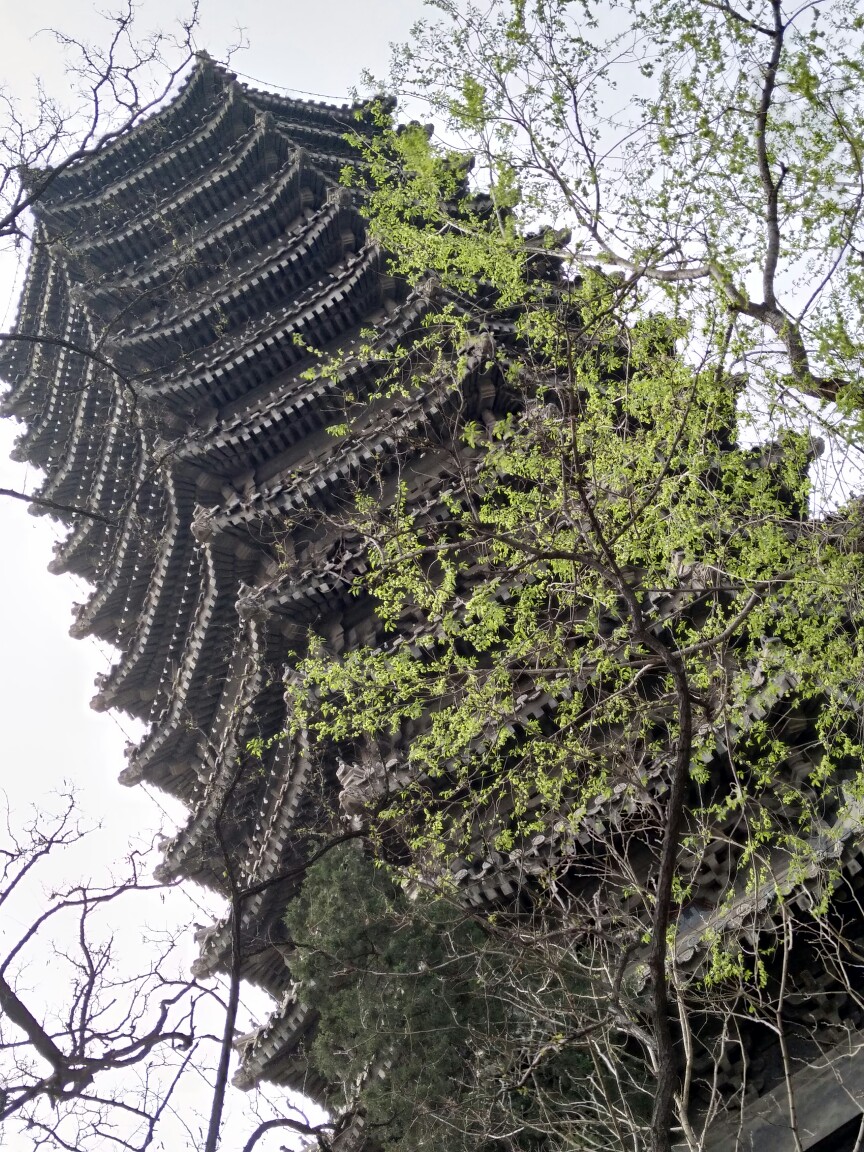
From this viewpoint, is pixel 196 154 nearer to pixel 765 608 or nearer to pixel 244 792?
pixel 244 792

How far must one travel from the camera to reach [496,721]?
9.68 m

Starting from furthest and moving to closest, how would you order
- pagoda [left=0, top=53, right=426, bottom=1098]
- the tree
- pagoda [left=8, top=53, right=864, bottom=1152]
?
pagoda [left=0, top=53, right=426, bottom=1098]
pagoda [left=8, top=53, right=864, bottom=1152]
the tree

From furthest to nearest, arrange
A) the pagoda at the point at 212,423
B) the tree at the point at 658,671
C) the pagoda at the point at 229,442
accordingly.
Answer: the pagoda at the point at 212,423 < the pagoda at the point at 229,442 < the tree at the point at 658,671

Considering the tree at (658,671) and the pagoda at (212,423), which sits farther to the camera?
the pagoda at (212,423)

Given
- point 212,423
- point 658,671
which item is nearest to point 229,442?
point 212,423

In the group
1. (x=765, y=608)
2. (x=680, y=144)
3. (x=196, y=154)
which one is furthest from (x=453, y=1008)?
(x=196, y=154)

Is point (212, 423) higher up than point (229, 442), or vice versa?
point (212, 423)

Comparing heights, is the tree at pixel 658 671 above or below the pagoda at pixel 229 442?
below

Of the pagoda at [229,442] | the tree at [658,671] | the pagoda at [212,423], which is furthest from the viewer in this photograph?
the pagoda at [212,423]

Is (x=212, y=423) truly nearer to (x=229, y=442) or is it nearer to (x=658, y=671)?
(x=229, y=442)

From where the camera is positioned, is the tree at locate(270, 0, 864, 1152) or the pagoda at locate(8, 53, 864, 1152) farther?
the pagoda at locate(8, 53, 864, 1152)

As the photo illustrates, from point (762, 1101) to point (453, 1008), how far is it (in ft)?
7.32

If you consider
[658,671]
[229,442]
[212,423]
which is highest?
[212,423]

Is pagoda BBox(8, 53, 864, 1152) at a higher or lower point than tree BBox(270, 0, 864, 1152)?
higher
